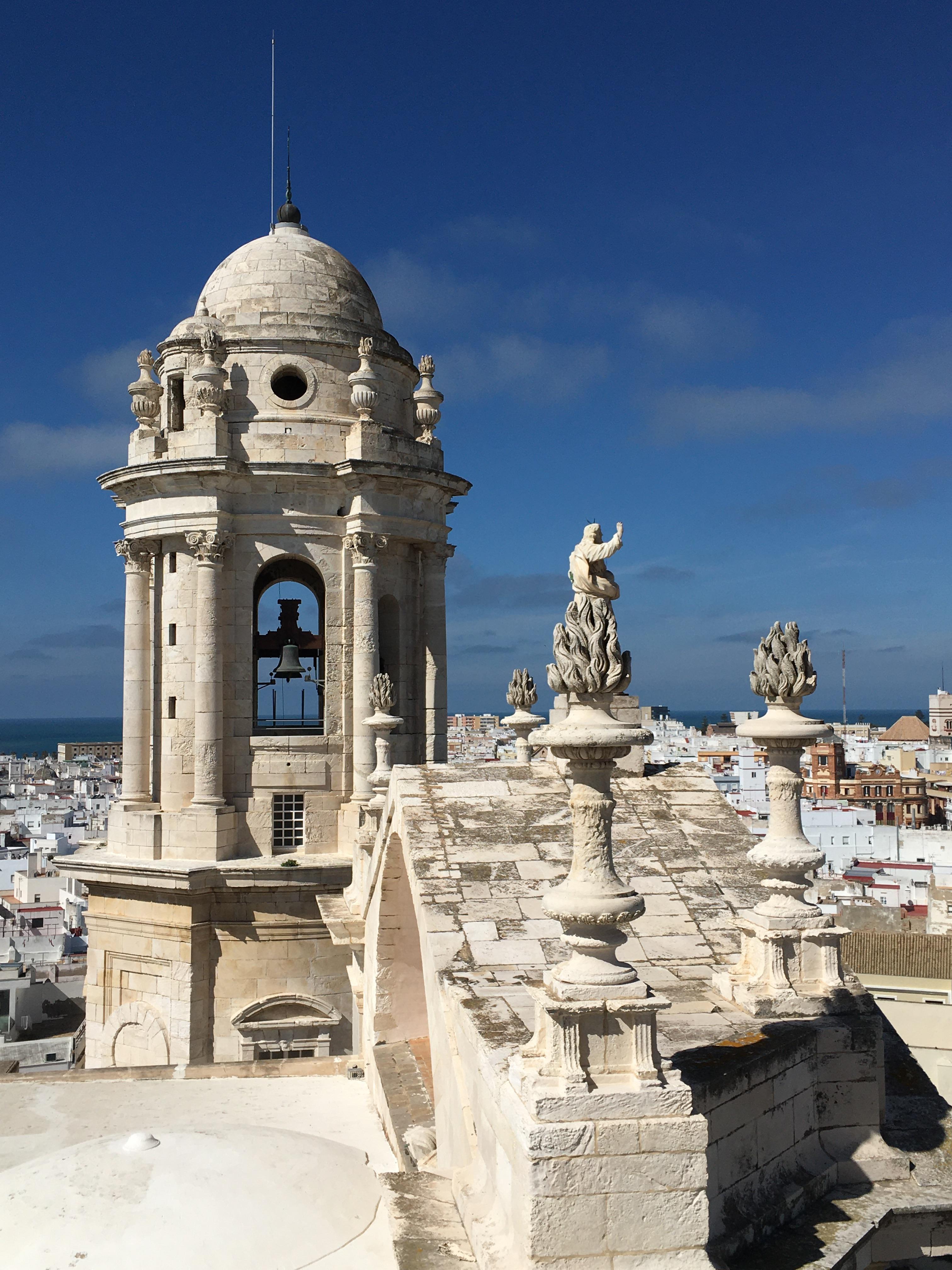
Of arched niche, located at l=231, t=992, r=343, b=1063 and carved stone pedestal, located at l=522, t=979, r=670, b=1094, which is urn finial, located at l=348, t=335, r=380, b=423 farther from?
carved stone pedestal, located at l=522, t=979, r=670, b=1094

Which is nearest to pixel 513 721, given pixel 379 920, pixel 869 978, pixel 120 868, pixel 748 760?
pixel 379 920

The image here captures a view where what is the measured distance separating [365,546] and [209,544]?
8.83ft

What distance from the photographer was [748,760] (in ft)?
271

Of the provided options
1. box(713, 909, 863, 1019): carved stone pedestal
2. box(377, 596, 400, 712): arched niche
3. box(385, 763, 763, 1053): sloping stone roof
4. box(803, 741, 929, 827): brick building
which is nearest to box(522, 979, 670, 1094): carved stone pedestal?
box(385, 763, 763, 1053): sloping stone roof

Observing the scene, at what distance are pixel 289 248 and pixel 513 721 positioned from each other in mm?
11254

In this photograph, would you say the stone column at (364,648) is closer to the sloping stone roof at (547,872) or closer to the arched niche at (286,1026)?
the arched niche at (286,1026)

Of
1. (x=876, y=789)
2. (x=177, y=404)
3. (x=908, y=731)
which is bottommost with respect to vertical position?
(x=876, y=789)

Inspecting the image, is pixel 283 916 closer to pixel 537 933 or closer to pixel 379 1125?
pixel 379 1125

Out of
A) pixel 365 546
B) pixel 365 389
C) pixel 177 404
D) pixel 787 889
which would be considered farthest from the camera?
pixel 177 404

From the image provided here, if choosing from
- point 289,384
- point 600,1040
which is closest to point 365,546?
point 289,384

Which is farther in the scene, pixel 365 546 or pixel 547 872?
pixel 365 546

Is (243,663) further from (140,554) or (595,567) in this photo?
(595,567)

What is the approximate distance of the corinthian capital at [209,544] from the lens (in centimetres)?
2025

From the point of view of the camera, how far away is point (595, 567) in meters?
7.61
